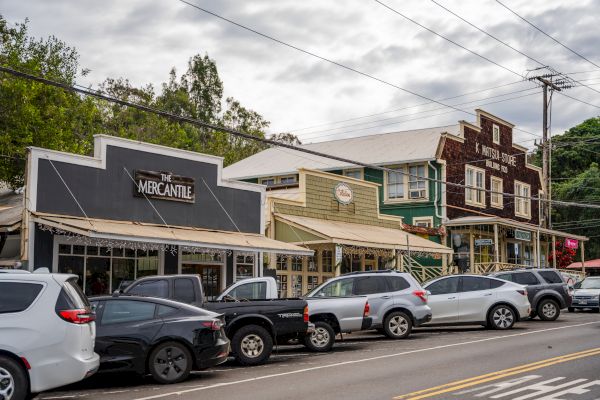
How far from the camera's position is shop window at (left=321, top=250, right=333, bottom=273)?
31519mm

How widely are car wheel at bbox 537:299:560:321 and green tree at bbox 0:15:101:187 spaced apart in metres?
17.9

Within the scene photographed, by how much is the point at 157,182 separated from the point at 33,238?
439 centimetres

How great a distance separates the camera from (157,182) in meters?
23.0

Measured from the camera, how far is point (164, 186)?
76.2 feet

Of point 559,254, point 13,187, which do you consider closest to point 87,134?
point 13,187

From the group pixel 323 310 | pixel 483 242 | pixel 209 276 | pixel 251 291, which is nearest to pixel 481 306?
pixel 323 310

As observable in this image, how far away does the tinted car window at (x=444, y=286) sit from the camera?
2167 cm

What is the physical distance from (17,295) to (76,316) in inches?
30.7

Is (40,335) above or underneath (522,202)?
underneath

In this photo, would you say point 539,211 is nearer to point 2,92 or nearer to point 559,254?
point 559,254

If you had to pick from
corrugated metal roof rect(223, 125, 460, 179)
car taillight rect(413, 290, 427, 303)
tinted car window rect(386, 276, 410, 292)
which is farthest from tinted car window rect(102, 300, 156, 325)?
corrugated metal roof rect(223, 125, 460, 179)

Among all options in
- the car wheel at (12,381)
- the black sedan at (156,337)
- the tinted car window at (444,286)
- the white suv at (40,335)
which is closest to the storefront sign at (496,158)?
the tinted car window at (444,286)

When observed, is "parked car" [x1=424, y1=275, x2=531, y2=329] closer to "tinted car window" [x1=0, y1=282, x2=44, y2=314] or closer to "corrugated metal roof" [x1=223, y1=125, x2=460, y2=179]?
"tinted car window" [x1=0, y1=282, x2=44, y2=314]

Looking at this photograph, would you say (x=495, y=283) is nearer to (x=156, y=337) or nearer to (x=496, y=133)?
(x=156, y=337)
